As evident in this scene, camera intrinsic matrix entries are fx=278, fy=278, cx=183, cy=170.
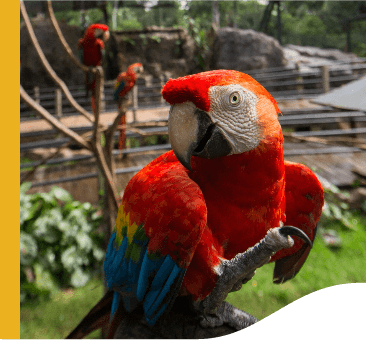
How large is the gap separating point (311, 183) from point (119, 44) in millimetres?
2568

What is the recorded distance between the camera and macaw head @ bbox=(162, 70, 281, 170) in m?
0.28

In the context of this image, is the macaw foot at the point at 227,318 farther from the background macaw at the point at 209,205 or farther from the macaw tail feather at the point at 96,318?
the macaw tail feather at the point at 96,318

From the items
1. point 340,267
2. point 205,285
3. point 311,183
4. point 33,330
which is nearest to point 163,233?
point 205,285

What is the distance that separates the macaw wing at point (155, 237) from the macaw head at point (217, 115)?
0.15 ft

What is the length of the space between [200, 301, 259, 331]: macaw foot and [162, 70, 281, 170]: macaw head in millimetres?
210

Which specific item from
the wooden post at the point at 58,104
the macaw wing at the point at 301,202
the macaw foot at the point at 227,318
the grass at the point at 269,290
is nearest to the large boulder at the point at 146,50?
the wooden post at the point at 58,104

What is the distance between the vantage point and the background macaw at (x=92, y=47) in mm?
1487

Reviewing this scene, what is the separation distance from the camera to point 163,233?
0.32m

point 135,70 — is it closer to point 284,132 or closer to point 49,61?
point 284,132

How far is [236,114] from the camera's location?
0.29 m

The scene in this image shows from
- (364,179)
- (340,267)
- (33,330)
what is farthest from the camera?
(364,179)

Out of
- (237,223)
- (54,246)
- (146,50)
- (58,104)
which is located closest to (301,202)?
(237,223)

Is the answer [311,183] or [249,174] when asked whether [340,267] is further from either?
[249,174]

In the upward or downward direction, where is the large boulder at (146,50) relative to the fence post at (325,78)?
upward
